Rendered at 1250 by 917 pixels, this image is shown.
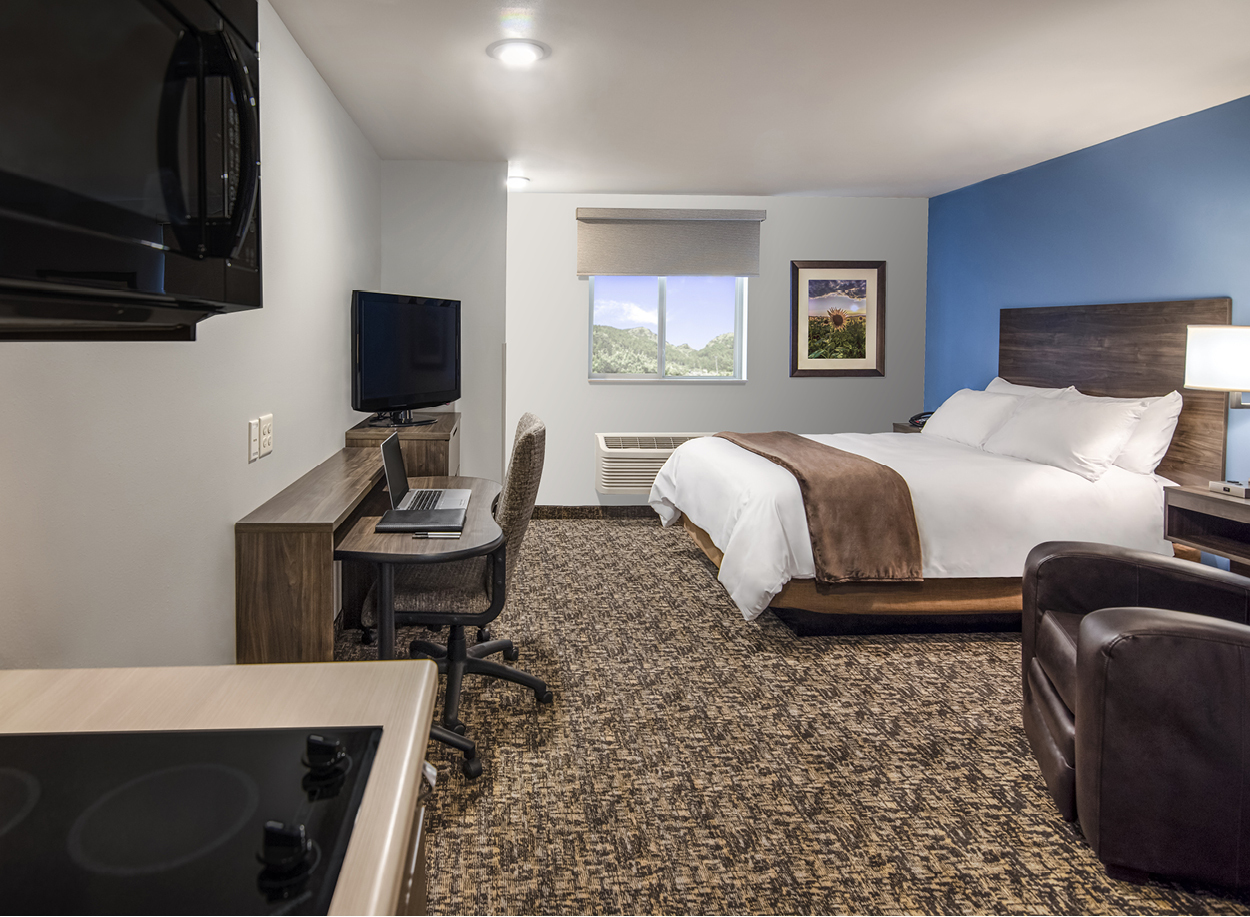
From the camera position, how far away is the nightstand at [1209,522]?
318 cm

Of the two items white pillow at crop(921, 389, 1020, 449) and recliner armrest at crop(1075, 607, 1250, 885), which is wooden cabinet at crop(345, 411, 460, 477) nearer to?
recliner armrest at crop(1075, 607, 1250, 885)

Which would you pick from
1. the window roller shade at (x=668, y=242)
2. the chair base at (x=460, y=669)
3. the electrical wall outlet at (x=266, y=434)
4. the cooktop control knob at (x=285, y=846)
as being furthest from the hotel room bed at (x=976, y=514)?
the cooktop control knob at (x=285, y=846)

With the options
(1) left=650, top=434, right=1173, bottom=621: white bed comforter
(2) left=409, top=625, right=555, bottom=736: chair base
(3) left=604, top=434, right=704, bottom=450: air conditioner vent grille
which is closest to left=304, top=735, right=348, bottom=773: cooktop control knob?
(2) left=409, top=625, right=555, bottom=736: chair base

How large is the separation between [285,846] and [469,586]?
1.95 m

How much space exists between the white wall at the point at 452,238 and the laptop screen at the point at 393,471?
1.98m

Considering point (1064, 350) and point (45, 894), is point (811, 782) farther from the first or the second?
point (1064, 350)

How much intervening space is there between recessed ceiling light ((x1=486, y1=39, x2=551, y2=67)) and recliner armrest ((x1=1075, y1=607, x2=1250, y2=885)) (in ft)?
8.61

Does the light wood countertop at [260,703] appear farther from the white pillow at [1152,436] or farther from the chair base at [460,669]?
the white pillow at [1152,436]

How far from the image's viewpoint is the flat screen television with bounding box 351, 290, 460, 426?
383 centimetres

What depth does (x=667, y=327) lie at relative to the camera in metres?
6.26

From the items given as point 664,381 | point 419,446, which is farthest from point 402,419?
point 664,381

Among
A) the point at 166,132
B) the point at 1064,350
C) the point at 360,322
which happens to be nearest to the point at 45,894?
the point at 166,132

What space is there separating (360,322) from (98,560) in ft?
7.90

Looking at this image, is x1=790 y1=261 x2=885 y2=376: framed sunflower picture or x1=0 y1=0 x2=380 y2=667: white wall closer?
x1=0 y1=0 x2=380 y2=667: white wall
